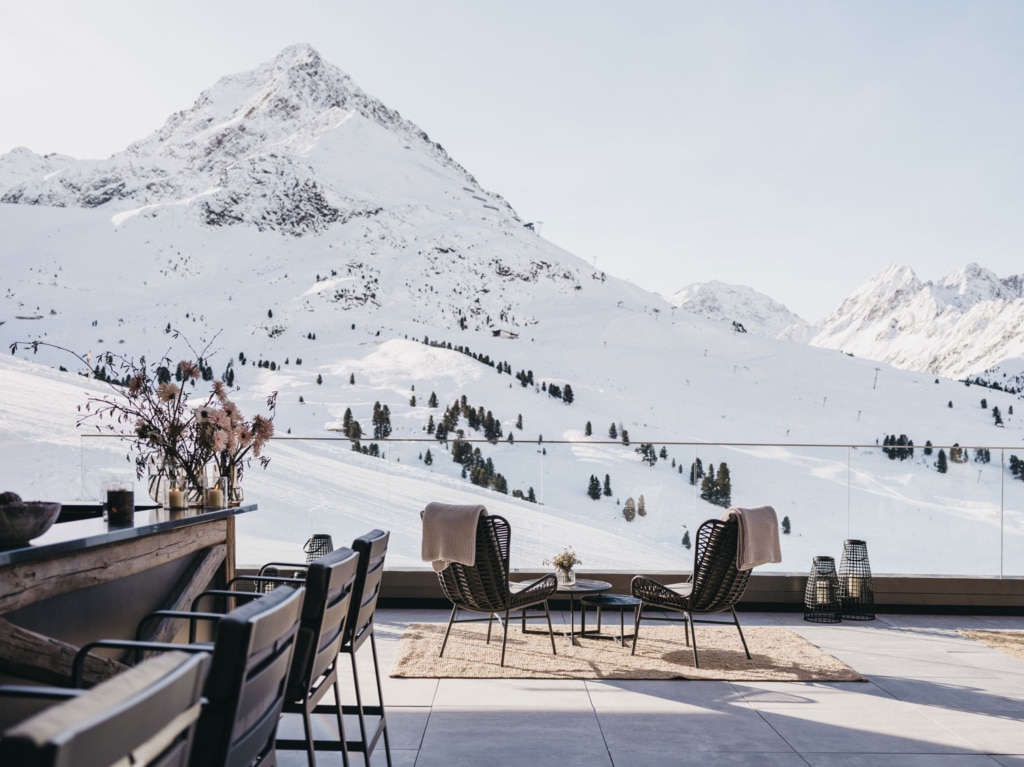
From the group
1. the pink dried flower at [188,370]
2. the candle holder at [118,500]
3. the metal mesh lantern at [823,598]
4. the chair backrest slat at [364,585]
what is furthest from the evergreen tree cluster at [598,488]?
the candle holder at [118,500]

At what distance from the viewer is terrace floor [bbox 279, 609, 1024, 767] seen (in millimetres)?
3281

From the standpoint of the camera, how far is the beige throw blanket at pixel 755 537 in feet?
15.5

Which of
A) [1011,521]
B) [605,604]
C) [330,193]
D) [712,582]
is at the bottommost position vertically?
[605,604]

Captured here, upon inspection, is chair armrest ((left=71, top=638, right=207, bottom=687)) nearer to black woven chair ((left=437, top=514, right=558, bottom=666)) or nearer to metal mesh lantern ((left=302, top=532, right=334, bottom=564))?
black woven chair ((left=437, top=514, right=558, bottom=666))

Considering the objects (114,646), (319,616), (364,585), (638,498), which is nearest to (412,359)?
(638,498)

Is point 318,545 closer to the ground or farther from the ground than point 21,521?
closer to the ground

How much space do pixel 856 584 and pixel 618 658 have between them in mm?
2365

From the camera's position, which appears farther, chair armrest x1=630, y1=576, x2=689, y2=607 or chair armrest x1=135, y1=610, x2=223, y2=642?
chair armrest x1=630, y1=576, x2=689, y2=607

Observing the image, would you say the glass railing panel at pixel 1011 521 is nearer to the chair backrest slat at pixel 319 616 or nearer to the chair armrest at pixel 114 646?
A: the chair backrest slat at pixel 319 616

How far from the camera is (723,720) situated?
3750mm

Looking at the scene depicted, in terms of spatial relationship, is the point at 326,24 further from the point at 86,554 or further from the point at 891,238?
the point at 891,238

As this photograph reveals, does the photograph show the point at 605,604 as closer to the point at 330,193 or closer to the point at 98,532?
the point at 98,532

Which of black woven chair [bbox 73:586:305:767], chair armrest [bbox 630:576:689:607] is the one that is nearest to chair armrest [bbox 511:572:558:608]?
chair armrest [bbox 630:576:689:607]

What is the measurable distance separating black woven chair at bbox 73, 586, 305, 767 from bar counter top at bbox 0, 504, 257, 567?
0.65 meters
